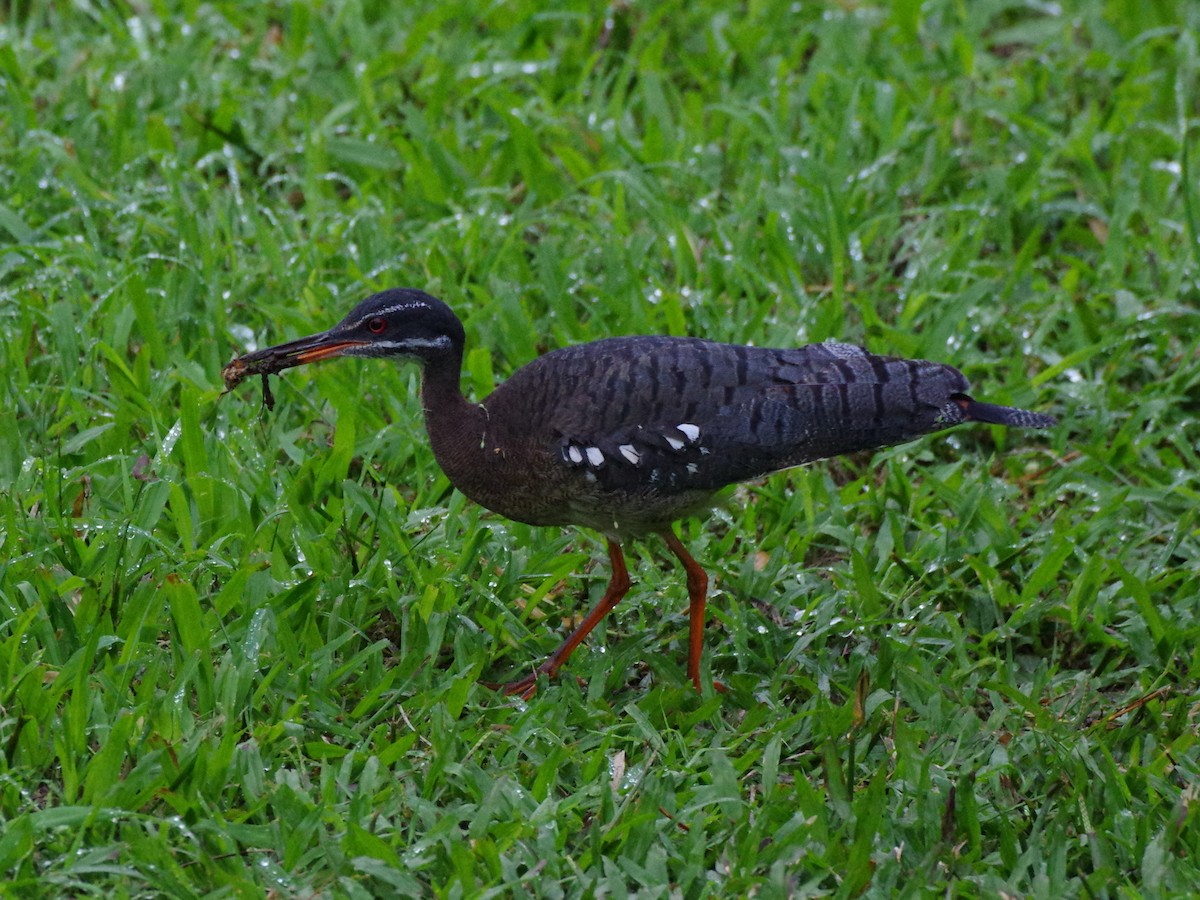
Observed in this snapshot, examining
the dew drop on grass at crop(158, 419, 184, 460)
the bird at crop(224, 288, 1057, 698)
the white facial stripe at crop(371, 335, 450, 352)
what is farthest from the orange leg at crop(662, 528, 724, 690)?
the dew drop on grass at crop(158, 419, 184, 460)

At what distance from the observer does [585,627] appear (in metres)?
5.25

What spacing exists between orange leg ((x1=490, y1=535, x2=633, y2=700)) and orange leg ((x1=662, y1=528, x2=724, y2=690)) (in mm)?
14

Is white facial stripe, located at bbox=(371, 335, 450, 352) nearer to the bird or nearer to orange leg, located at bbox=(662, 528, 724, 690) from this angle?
the bird

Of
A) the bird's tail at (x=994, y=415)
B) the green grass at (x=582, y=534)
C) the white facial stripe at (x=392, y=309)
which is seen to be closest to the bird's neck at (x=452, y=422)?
the white facial stripe at (x=392, y=309)

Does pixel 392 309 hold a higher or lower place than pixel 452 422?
higher

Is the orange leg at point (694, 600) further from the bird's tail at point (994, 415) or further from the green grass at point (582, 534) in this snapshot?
the bird's tail at point (994, 415)

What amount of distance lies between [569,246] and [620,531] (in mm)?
2285

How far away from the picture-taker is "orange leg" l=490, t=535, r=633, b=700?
5094mm

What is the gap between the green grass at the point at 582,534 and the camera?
4.38m

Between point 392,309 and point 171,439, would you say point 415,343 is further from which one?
point 171,439

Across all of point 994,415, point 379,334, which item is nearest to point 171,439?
point 379,334

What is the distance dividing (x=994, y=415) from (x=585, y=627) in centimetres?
153

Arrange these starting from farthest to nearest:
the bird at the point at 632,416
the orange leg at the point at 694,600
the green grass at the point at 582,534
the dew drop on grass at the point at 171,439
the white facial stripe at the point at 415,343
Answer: the dew drop on grass at the point at 171,439
the orange leg at the point at 694,600
the white facial stripe at the point at 415,343
the bird at the point at 632,416
the green grass at the point at 582,534

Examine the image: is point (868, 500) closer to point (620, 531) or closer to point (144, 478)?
point (620, 531)
